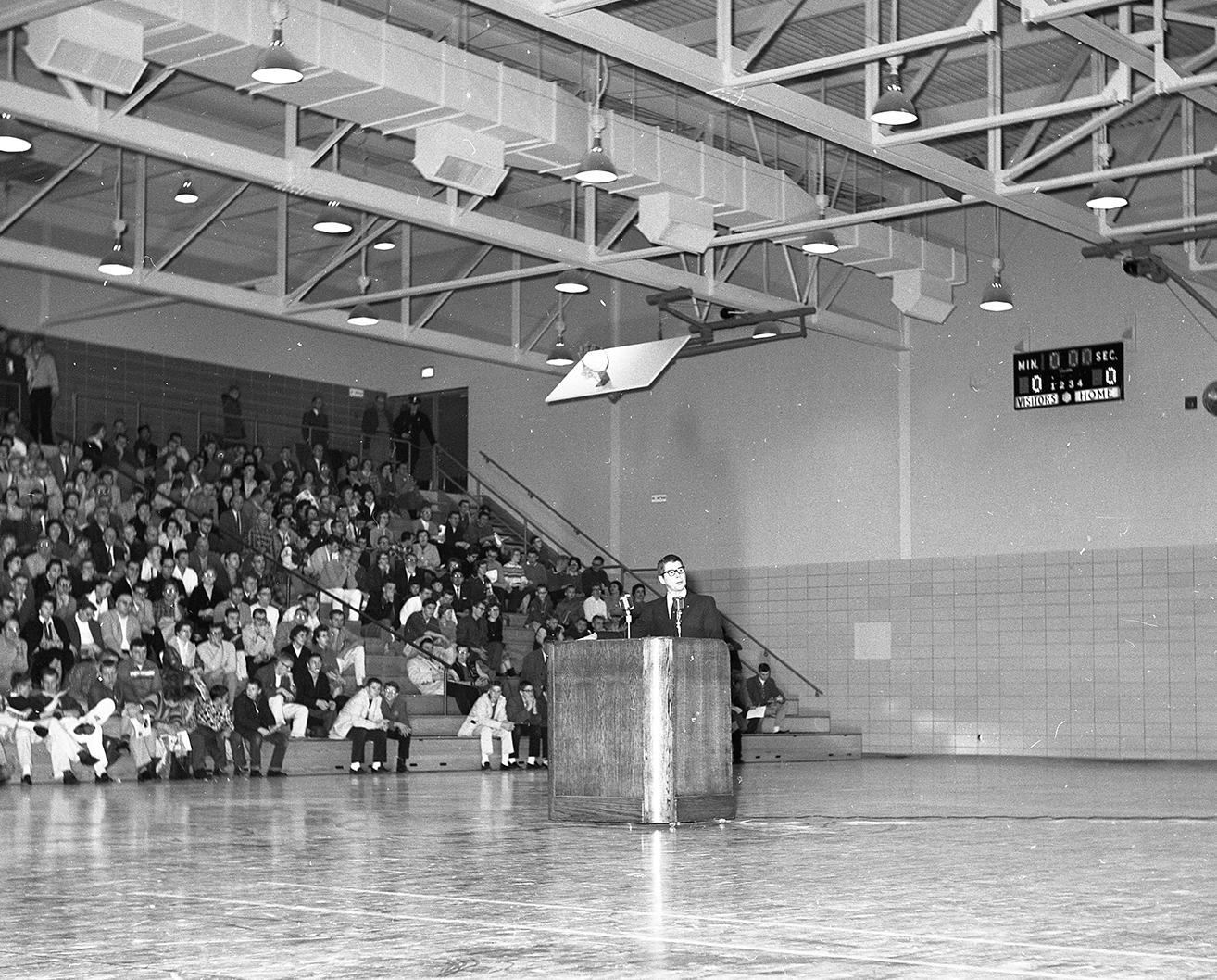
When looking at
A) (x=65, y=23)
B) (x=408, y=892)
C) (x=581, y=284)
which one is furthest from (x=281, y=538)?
(x=408, y=892)

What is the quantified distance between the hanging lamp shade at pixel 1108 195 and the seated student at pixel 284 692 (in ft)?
30.6

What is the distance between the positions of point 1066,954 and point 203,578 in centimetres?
1602

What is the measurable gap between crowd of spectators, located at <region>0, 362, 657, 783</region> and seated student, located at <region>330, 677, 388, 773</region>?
0.07 feet

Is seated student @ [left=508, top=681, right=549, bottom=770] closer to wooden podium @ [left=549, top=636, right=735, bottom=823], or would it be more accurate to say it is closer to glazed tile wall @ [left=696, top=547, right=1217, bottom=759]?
glazed tile wall @ [left=696, top=547, right=1217, bottom=759]

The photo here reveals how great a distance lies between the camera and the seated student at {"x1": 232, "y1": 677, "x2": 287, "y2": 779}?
1673 cm

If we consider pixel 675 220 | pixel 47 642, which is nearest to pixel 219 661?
pixel 47 642

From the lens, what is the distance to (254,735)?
1675 centimetres

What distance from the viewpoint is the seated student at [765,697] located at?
2427 cm

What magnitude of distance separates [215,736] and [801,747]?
9602 mm

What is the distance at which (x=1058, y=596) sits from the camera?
77.9 ft

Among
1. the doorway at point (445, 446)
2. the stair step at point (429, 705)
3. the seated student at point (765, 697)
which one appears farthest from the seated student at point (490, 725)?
the doorway at point (445, 446)

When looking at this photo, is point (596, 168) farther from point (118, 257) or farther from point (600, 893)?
point (600, 893)

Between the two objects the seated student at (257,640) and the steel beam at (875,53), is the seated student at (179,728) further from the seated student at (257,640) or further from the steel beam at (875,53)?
the steel beam at (875,53)

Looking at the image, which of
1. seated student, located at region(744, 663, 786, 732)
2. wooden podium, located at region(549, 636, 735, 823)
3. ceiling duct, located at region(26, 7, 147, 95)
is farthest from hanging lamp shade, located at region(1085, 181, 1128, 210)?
seated student, located at region(744, 663, 786, 732)
